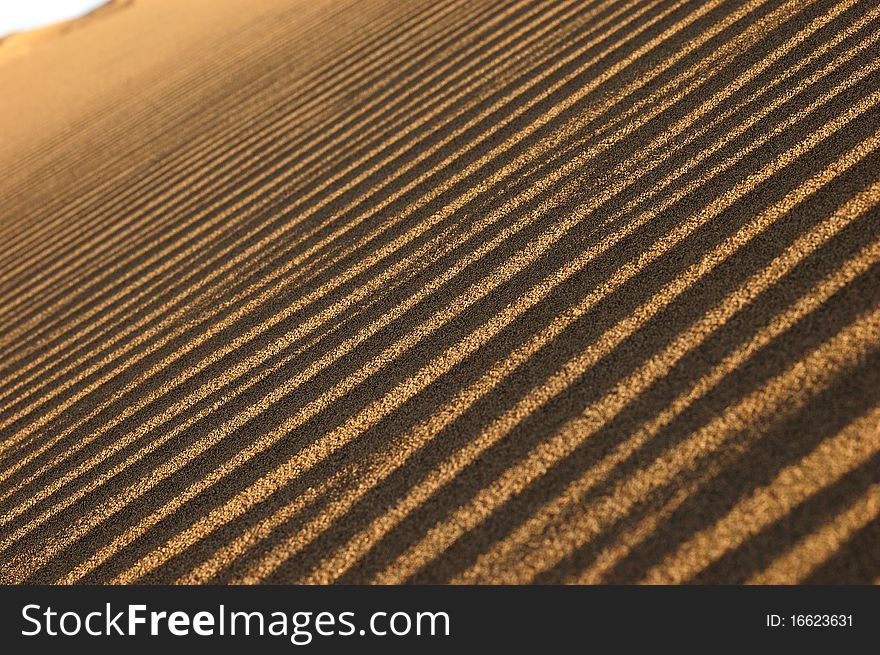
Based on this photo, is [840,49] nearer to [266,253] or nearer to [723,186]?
[723,186]

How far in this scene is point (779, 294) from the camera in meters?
1.74

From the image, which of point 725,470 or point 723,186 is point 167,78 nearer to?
point 723,186

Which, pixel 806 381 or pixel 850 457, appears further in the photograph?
pixel 806 381

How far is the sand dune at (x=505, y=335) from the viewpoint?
1.52 meters

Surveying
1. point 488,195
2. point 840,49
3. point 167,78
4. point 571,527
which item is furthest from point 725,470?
point 167,78

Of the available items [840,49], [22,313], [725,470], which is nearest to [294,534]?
[725,470]

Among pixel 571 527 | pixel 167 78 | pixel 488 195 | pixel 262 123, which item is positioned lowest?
pixel 571 527

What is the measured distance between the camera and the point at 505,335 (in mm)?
1986

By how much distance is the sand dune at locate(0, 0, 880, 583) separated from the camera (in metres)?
1.52

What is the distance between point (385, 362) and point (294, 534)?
0.62 meters

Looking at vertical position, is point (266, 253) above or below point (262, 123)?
below

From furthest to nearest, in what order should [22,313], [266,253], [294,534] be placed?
[22,313] → [266,253] → [294,534]

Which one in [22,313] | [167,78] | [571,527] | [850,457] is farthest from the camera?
[167,78]

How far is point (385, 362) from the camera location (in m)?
2.07
